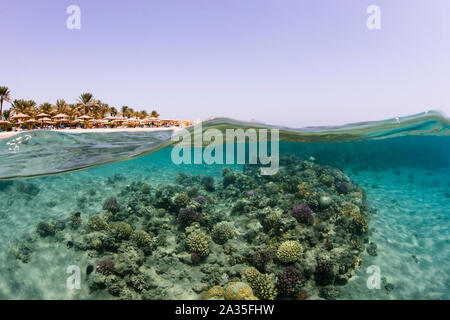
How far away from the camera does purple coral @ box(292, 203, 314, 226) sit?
10.3m

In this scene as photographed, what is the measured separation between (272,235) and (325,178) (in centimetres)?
655

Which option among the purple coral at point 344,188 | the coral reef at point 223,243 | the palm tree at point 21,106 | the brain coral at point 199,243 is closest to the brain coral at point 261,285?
the coral reef at point 223,243

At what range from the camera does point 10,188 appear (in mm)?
15469

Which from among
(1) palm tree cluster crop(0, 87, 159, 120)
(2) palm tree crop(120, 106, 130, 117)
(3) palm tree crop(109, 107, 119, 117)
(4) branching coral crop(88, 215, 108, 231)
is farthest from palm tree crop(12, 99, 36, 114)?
(4) branching coral crop(88, 215, 108, 231)

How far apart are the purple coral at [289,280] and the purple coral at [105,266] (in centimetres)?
626

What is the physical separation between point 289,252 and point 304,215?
2595 mm

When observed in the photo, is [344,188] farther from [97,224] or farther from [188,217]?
[97,224]

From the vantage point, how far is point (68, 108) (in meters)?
41.8

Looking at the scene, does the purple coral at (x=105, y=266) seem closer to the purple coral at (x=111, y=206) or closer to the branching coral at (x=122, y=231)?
the branching coral at (x=122, y=231)

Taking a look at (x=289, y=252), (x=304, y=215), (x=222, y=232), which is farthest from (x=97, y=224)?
(x=304, y=215)

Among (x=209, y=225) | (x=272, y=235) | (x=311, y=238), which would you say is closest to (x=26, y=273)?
(x=209, y=225)

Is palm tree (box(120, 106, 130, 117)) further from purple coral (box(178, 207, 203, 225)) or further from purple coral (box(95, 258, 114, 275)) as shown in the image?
purple coral (box(95, 258, 114, 275))

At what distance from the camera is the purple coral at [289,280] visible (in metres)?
7.43
